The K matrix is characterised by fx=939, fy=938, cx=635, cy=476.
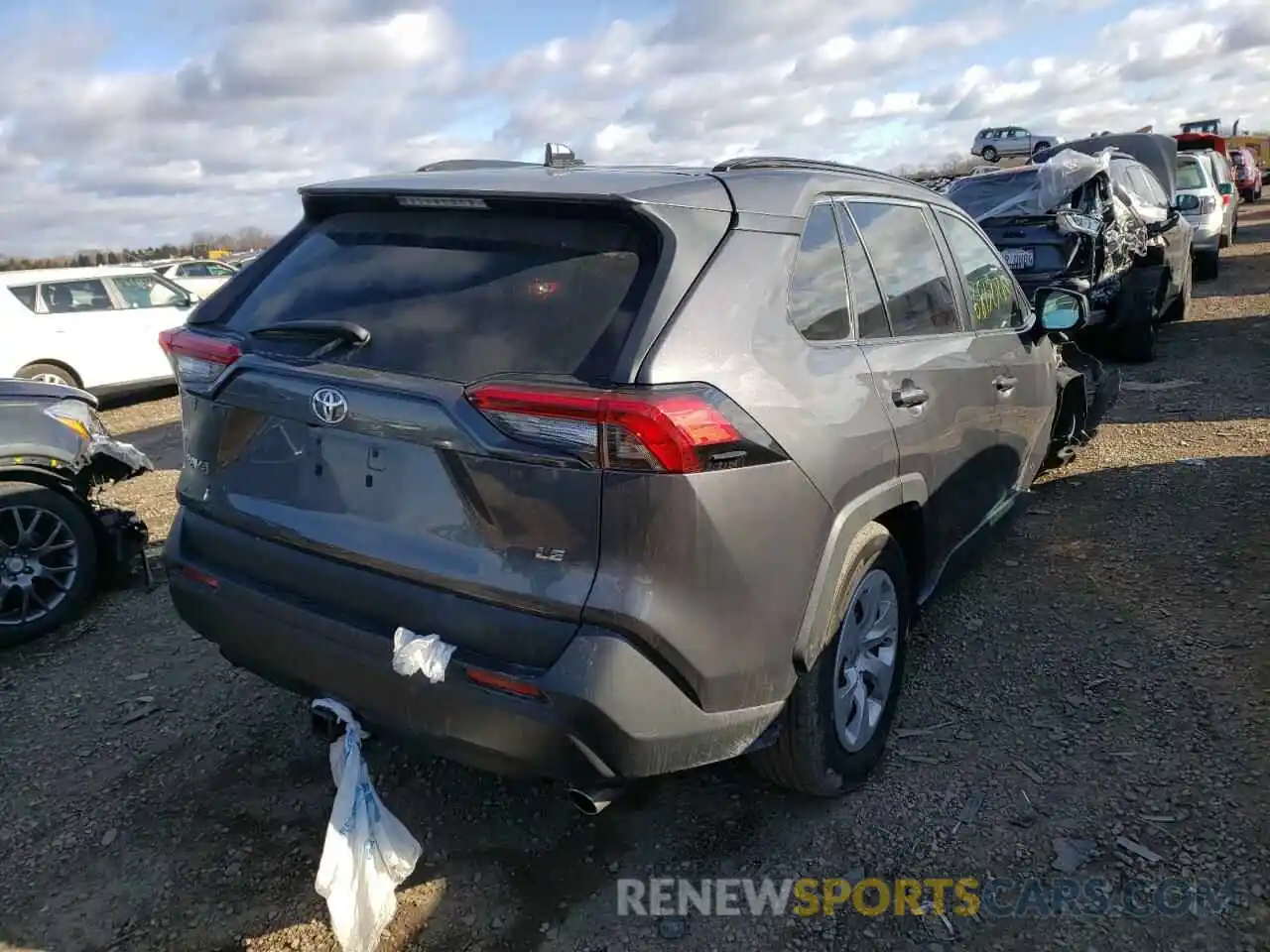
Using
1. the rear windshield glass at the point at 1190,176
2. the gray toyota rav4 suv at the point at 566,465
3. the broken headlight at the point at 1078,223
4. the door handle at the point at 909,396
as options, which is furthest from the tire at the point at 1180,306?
the gray toyota rav4 suv at the point at 566,465

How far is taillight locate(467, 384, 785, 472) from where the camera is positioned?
2.00 metres

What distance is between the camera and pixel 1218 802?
2777 millimetres

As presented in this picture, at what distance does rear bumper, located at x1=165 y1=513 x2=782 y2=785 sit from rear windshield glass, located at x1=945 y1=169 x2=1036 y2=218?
8.23 metres

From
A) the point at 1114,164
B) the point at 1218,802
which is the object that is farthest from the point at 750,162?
the point at 1114,164

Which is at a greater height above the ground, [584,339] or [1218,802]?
[584,339]

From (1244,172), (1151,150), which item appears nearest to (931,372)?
(1151,150)

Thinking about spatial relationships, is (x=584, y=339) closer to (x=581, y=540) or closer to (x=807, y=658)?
(x=581, y=540)

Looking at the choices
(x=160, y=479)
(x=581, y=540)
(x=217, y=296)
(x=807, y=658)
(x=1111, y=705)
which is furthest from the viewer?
(x=160, y=479)

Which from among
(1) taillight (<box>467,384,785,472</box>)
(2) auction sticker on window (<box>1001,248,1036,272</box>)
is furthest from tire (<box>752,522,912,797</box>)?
(2) auction sticker on window (<box>1001,248,1036,272</box>)

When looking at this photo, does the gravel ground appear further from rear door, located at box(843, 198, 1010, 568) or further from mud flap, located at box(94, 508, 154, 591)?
rear door, located at box(843, 198, 1010, 568)

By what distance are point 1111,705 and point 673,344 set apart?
2.29 meters

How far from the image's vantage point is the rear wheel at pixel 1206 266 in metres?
13.9

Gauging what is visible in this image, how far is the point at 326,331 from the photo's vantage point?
240 centimetres

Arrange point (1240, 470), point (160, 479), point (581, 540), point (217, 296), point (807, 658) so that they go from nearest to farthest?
point (581, 540) < point (807, 658) < point (217, 296) < point (1240, 470) < point (160, 479)
